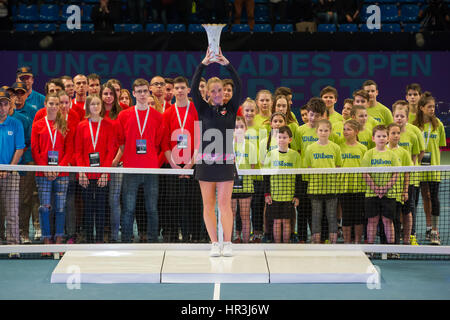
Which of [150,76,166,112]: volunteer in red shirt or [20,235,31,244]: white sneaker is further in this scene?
[150,76,166,112]: volunteer in red shirt

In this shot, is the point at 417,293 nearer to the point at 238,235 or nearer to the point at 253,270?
the point at 253,270

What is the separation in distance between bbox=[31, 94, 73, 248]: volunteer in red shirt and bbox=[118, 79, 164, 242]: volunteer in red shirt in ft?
2.57

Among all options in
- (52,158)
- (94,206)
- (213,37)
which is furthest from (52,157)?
(213,37)

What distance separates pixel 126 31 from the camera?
58.1 ft

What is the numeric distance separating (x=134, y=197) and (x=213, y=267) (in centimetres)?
188

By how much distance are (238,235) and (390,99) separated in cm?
1050

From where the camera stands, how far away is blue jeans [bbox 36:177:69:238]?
8.85 meters

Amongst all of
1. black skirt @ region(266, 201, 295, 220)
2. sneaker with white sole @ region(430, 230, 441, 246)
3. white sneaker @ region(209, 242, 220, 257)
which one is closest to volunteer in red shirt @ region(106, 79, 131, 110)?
black skirt @ region(266, 201, 295, 220)

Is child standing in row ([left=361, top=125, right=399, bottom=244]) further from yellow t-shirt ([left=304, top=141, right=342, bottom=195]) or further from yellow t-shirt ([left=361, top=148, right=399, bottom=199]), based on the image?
yellow t-shirt ([left=304, top=141, right=342, bottom=195])

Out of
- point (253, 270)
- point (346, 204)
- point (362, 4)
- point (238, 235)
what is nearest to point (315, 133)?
point (346, 204)

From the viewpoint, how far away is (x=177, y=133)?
9.31 metres

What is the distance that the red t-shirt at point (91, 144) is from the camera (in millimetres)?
9023

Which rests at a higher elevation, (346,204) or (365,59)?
(365,59)

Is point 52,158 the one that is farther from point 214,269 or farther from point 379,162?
point 379,162
